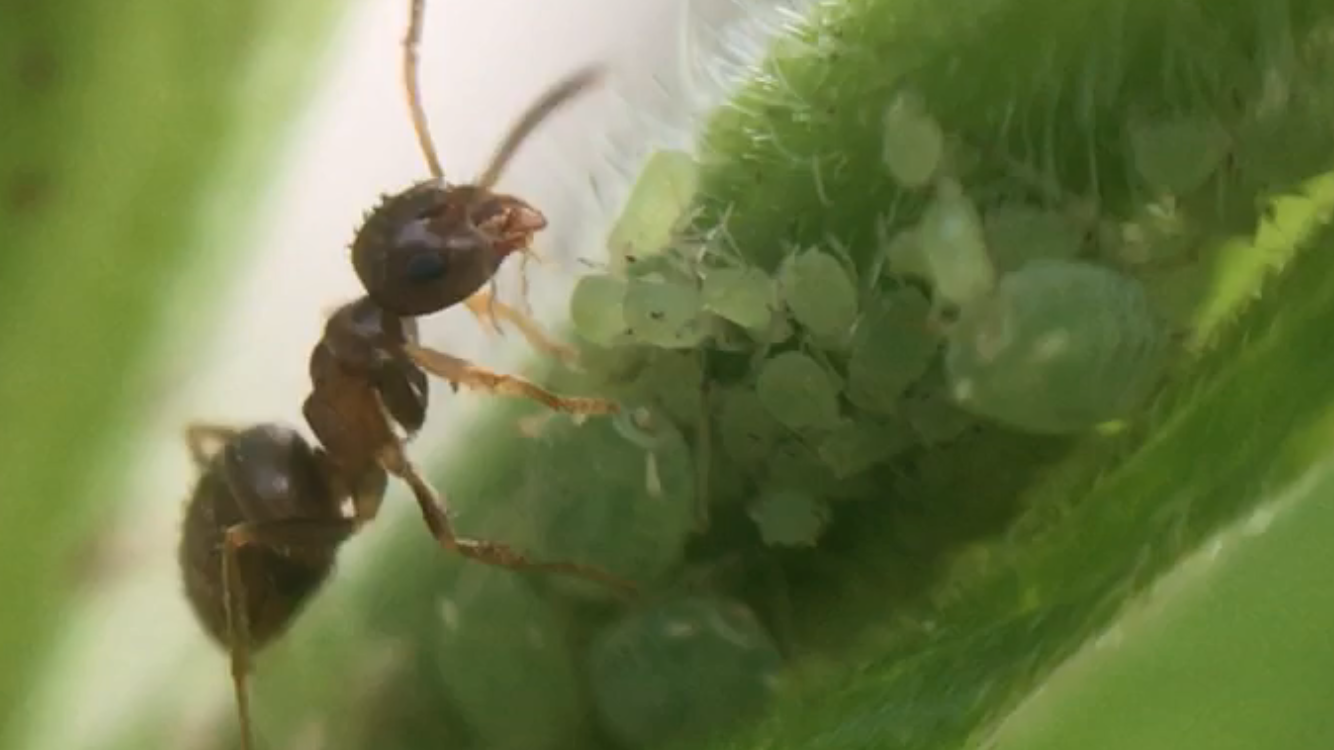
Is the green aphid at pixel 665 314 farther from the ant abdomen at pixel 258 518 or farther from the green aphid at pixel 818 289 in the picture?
the ant abdomen at pixel 258 518

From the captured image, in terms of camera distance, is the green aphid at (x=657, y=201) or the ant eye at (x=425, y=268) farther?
the ant eye at (x=425, y=268)

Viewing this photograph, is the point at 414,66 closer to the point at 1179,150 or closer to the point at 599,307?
the point at 599,307

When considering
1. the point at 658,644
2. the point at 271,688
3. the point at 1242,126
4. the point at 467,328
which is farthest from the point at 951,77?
the point at 467,328

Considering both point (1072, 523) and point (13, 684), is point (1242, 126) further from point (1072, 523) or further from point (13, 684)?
point (13, 684)

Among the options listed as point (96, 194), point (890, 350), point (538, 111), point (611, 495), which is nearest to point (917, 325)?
point (890, 350)

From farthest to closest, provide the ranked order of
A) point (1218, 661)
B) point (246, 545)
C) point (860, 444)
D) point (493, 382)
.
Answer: point (246, 545), point (493, 382), point (860, 444), point (1218, 661)

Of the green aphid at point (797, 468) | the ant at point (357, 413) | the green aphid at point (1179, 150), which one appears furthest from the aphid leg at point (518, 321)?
the green aphid at point (1179, 150)
